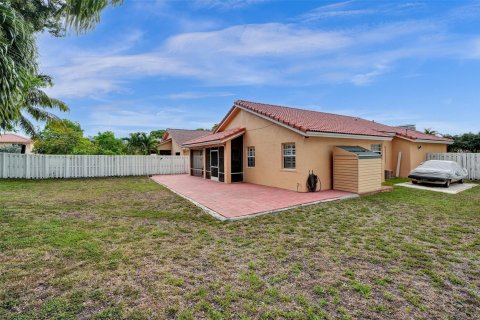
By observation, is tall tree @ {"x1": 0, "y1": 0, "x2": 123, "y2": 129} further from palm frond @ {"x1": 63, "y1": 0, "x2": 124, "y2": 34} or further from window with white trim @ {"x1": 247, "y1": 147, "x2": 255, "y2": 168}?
window with white trim @ {"x1": 247, "y1": 147, "x2": 255, "y2": 168}

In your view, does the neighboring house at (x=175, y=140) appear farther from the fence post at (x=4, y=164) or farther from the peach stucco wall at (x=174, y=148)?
the fence post at (x=4, y=164)

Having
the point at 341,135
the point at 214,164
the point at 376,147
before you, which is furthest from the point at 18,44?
the point at 376,147

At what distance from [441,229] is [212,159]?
13208 mm

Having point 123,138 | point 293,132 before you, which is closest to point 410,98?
point 293,132

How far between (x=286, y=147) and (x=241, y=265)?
29.3ft

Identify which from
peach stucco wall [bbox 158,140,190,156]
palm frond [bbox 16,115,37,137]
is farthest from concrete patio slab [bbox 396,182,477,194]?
palm frond [bbox 16,115,37,137]

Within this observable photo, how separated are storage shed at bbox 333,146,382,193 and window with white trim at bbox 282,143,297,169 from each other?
2070 mm

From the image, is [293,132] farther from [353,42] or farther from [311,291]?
[311,291]

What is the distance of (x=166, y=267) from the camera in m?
3.92

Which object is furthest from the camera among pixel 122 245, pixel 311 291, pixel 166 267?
pixel 122 245

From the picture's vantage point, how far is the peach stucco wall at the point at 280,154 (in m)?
11.2

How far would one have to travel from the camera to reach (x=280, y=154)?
40.7 feet

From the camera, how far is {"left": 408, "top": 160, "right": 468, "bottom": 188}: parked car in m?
12.2

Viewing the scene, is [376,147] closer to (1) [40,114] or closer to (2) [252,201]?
(2) [252,201]
